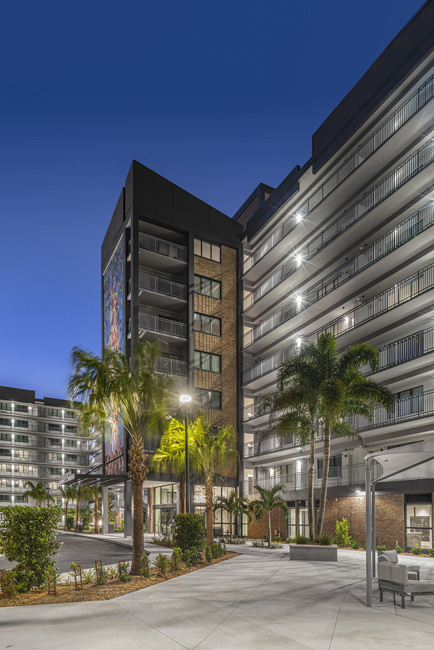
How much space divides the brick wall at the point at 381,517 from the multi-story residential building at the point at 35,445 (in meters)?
83.2

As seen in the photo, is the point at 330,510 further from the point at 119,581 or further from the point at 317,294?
the point at 119,581

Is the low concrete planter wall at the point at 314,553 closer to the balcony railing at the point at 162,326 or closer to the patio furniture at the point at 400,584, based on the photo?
the patio furniture at the point at 400,584

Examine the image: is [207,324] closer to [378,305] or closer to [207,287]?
[207,287]

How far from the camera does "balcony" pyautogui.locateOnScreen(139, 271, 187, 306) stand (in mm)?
49469

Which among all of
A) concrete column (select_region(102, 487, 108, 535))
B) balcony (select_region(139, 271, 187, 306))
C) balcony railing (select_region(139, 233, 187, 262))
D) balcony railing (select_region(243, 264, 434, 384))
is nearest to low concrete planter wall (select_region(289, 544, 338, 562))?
balcony railing (select_region(243, 264, 434, 384))

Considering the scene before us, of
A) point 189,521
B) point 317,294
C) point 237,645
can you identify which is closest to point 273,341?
point 317,294

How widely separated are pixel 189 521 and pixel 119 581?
7.27 meters

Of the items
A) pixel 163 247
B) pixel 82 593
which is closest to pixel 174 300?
pixel 163 247

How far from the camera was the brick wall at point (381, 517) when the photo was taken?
31.8 metres

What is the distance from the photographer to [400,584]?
13055 mm

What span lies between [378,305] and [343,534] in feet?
45.7

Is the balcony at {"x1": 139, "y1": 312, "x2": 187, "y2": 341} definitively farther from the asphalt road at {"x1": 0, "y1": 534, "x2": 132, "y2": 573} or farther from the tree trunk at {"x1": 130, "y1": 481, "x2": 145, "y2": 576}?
the tree trunk at {"x1": 130, "y1": 481, "x2": 145, "y2": 576}

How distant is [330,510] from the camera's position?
37.7 meters

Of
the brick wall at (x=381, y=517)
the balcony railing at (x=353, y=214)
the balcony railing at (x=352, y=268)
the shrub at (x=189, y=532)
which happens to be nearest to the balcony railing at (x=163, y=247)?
the balcony railing at (x=353, y=214)
